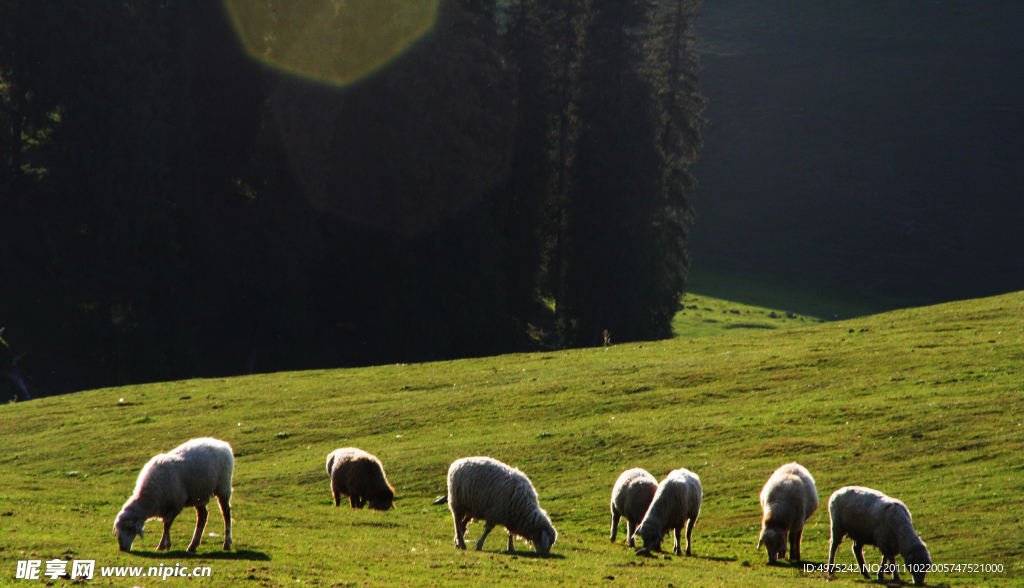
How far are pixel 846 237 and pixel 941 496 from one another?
3849 inches

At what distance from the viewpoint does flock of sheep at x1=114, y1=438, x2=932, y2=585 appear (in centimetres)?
1345

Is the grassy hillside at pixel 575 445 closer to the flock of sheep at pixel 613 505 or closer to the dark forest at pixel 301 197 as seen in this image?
the flock of sheep at pixel 613 505

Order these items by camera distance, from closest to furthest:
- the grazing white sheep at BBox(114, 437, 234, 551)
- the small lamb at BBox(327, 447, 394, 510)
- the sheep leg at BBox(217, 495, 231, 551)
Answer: the grazing white sheep at BBox(114, 437, 234, 551) → the sheep leg at BBox(217, 495, 231, 551) → the small lamb at BBox(327, 447, 394, 510)

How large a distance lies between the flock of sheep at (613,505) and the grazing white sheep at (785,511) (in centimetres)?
2

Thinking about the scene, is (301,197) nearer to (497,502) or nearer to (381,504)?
(381,504)

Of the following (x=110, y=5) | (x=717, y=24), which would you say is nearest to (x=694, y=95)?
(x=110, y=5)

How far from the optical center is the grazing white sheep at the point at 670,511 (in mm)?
16250

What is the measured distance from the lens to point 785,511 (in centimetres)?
1627

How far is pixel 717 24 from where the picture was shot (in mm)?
157750

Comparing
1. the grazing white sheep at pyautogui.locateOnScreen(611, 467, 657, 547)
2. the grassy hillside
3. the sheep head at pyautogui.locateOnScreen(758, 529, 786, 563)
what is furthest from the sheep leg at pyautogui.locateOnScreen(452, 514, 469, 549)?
the sheep head at pyautogui.locateOnScreen(758, 529, 786, 563)

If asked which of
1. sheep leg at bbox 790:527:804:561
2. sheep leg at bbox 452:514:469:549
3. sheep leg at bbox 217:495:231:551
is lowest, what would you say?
sheep leg at bbox 790:527:804:561

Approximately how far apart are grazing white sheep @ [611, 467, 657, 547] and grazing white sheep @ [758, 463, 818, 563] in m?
2.33

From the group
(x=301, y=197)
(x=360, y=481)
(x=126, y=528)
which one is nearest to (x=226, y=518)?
(x=126, y=528)

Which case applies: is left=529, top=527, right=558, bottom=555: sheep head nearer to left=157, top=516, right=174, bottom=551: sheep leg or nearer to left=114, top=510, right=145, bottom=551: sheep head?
left=157, top=516, right=174, bottom=551: sheep leg
